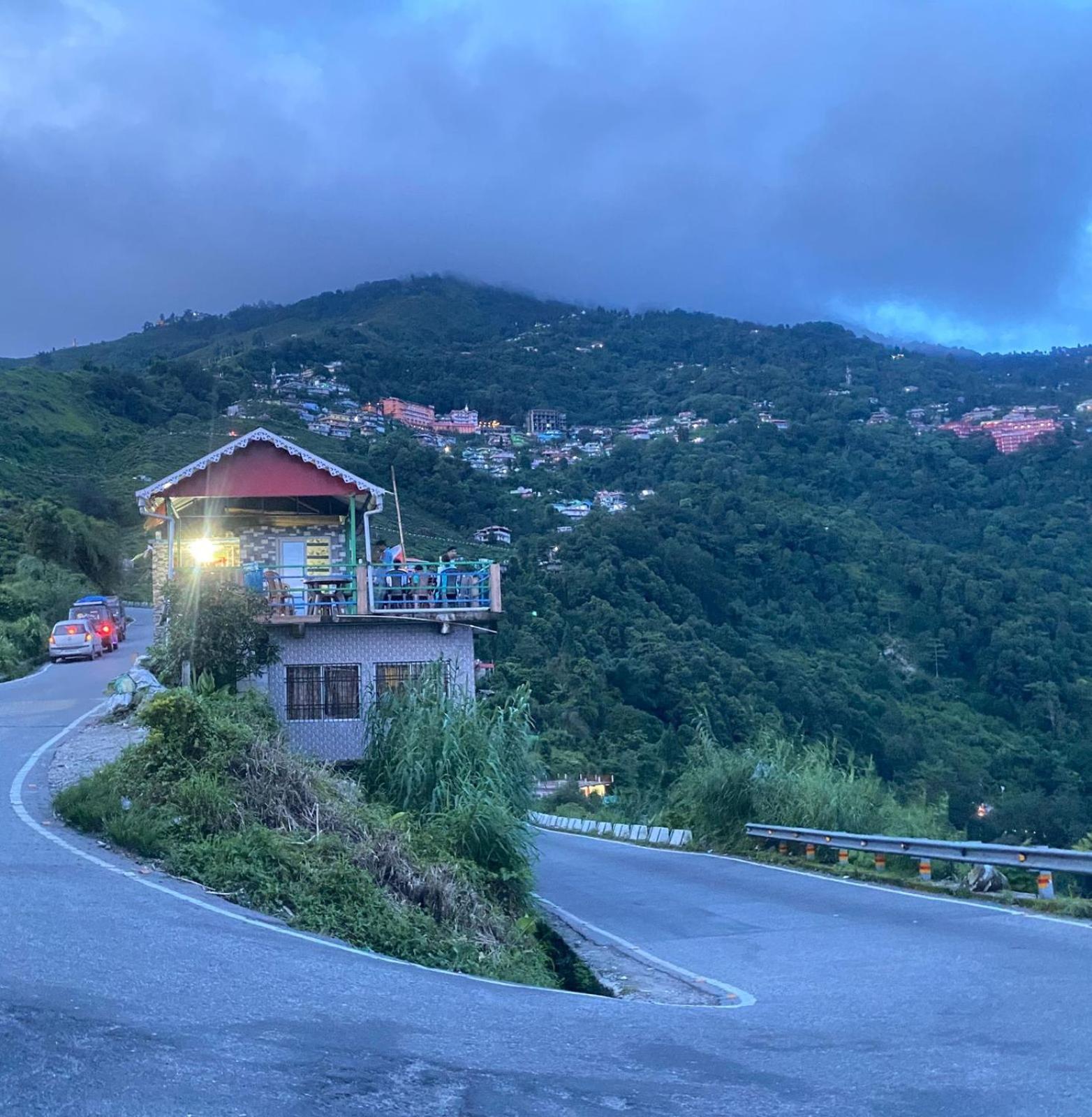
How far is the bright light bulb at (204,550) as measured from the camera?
28578 mm

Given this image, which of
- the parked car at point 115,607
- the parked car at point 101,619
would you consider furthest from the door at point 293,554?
the parked car at point 115,607

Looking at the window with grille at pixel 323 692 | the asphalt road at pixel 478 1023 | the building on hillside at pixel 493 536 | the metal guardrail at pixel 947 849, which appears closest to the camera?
the asphalt road at pixel 478 1023

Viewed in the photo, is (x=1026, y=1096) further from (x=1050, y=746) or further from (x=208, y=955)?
(x=1050, y=746)

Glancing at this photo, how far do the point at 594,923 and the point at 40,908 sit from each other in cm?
754

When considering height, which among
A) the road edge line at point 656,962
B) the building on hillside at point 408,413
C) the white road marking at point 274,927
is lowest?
the road edge line at point 656,962

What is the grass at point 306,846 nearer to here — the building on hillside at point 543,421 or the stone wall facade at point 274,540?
the stone wall facade at point 274,540

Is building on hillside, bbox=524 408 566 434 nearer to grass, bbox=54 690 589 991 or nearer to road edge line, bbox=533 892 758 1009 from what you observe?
road edge line, bbox=533 892 758 1009

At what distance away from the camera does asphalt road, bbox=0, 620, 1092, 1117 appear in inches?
217

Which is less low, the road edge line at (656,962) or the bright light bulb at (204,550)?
the bright light bulb at (204,550)

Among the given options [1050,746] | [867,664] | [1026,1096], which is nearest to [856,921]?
[1026,1096]

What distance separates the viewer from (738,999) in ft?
30.7

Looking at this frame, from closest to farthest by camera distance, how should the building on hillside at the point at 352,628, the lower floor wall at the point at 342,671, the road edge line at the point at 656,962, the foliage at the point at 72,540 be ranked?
1. the road edge line at the point at 656,962
2. the building on hillside at the point at 352,628
3. the lower floor wall at the point at 342,671
4. the foliage at the point at 72,540

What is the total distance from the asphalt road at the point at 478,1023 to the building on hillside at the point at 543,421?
12728 centimetres

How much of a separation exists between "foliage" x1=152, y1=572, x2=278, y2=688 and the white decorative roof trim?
20.3 feet
